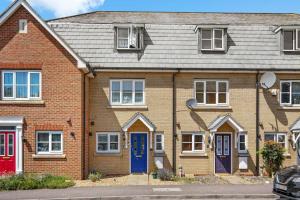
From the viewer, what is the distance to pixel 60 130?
20.1m

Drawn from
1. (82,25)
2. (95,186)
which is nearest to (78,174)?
(95,186)

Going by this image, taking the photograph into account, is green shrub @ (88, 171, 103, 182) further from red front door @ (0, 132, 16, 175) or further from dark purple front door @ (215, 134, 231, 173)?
dark purple front door @ (215, 134, 231, 173)

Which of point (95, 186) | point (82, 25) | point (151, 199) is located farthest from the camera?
point (82, 25)

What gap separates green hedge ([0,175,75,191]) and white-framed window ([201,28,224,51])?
33.6 ft

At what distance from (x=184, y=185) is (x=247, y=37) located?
9.64 meters

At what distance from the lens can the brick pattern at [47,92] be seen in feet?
65.1

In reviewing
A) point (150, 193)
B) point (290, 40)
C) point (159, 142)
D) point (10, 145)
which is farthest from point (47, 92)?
point (290, 40)

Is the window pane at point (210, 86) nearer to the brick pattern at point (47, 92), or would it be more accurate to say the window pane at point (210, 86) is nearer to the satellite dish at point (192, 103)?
the satellite dish at point (192, 103)

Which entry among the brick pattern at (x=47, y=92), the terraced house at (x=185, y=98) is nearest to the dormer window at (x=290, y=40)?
the terraced house at (x=185, y=98)

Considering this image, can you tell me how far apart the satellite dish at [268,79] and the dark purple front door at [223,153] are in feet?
10.7

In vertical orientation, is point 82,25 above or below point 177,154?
above

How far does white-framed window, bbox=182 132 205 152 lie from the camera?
22.4 meters

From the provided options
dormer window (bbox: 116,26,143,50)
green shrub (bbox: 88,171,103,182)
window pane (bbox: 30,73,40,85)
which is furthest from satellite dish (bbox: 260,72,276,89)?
window pane (bbox: 30,73,40,85)

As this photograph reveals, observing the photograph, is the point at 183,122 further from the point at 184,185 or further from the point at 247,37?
the point at 247,37
